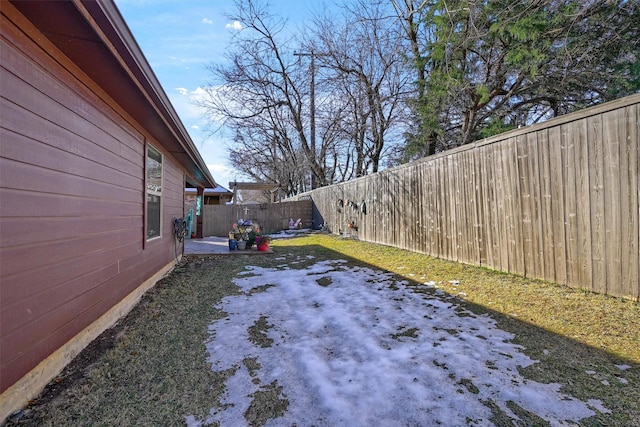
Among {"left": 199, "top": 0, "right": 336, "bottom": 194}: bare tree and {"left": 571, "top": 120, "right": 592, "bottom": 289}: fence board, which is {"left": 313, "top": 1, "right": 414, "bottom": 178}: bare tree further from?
{"left": 571, "top": 120, "right": 592, "bottom": 289}: fence board

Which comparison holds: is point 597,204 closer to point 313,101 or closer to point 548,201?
point 548,201

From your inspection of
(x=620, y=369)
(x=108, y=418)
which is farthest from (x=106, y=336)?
(x=620, y=369)

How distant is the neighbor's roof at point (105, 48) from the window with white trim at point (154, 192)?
90cm

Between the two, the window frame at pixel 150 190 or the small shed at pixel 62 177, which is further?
the window frame at pixel 150 190

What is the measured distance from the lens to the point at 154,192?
14.2ft

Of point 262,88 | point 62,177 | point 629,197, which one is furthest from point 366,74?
point 62,177

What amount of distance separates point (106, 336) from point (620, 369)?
3662mm

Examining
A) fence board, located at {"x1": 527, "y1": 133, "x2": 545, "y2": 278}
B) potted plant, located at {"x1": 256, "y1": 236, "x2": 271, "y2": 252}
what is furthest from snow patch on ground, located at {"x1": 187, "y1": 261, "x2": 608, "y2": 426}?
potted plant, located at {"x1": 256, "y1": 236, "x2": 271, "y2": 252}

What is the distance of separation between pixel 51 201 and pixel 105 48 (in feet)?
3.40

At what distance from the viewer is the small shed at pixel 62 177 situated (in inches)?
60.9

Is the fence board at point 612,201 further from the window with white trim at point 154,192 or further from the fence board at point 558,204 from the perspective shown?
the window with white trim at point 154,192

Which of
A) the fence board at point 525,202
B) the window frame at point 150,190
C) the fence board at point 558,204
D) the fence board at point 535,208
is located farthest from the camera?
the window frame at point 150,190

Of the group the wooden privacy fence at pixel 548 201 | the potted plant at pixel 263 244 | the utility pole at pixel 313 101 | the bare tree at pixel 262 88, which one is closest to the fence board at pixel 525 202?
the wooden privacy fence at pixel 548 201

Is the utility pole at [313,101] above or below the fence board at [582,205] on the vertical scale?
above
